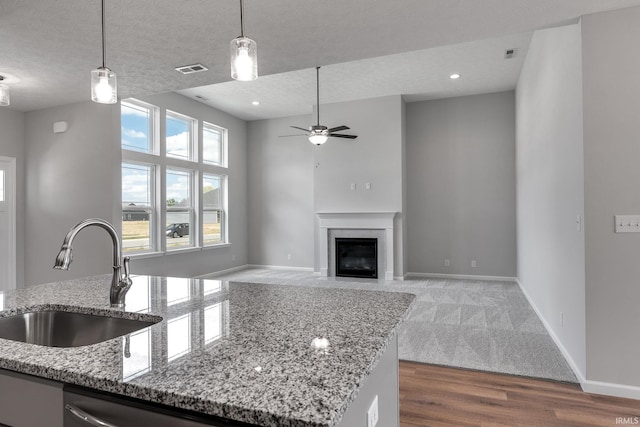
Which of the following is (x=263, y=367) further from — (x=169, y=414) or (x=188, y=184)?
(x=188, y=184)

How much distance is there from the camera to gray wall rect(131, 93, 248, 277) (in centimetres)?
589

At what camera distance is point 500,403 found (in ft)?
7.69

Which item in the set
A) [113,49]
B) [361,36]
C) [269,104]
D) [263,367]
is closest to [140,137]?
[269,104]

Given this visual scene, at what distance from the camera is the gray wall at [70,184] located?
4438mm

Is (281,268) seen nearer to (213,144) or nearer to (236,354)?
(213,144)

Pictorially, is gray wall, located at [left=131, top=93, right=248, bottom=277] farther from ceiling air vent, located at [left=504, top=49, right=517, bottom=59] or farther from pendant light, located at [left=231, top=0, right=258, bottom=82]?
ceiling air vent, located at [left=504, top=49, right=517, bottom=59]

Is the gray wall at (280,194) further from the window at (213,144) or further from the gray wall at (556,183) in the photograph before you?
the gray wall at (556,183)

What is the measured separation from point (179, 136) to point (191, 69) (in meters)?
3.26

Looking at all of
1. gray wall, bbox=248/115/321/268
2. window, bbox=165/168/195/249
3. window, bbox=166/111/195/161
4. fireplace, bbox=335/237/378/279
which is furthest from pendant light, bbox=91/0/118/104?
gray wall, bbox=248/115/321/268

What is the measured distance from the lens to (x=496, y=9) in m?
2.52

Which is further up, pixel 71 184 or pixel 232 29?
pixel 232 29

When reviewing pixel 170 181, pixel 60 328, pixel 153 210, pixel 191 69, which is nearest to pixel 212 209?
pixel 170 181

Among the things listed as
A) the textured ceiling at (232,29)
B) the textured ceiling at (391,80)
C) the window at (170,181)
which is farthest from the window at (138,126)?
the textured ceiling at (232,29)

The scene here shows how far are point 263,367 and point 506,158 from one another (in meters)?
6.58
